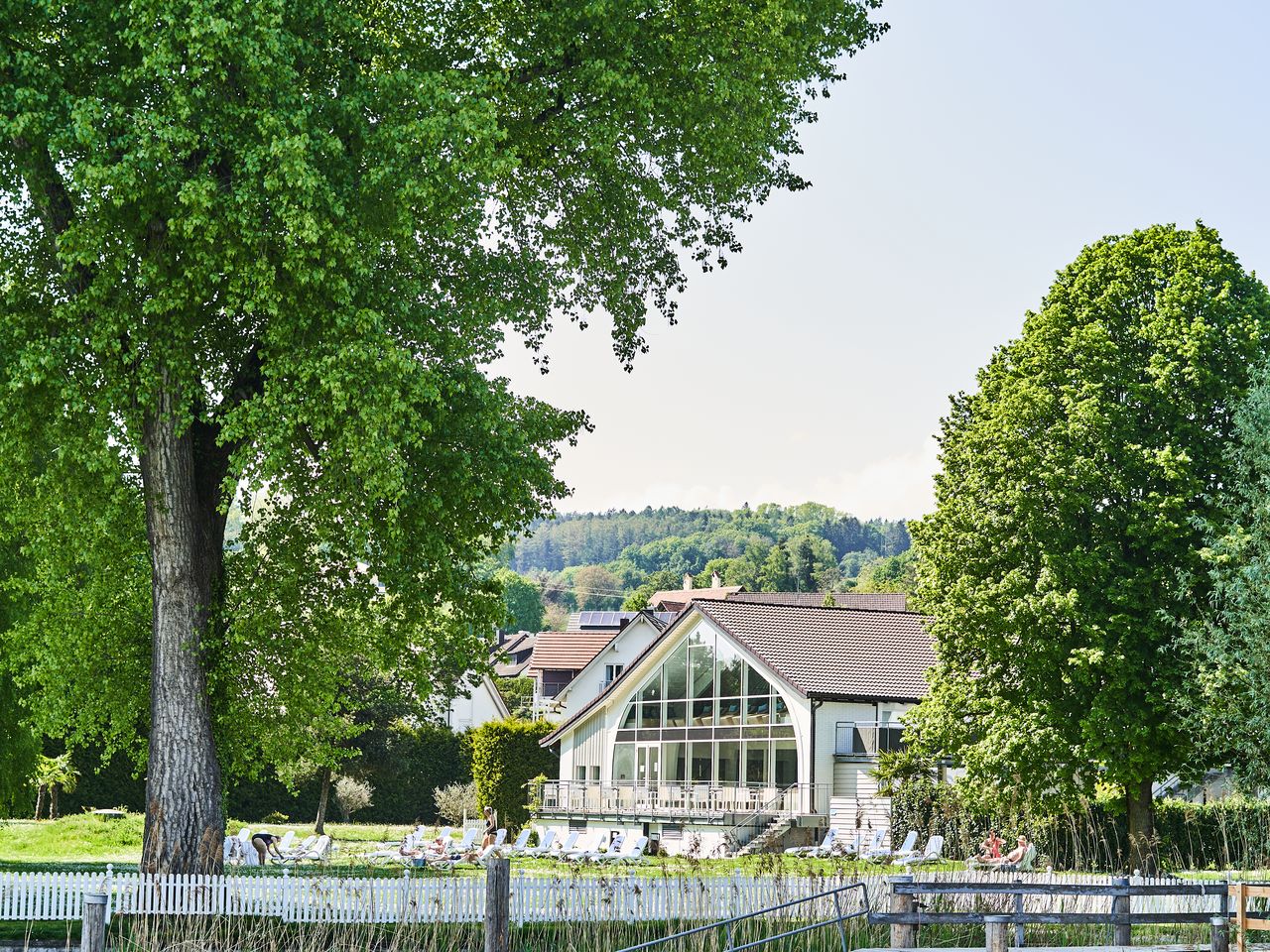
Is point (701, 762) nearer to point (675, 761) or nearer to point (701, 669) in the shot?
point (675, 761)

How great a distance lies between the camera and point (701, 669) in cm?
4381

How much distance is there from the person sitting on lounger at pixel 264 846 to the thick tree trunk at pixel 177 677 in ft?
40.0

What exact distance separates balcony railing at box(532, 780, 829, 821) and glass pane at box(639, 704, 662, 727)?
76.3 inches

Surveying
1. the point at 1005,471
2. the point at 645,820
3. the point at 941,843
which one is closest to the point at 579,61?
the point at 1005,471

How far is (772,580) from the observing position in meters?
120

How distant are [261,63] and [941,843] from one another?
74.3 feet

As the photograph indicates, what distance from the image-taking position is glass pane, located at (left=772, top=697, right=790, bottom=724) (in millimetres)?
40344

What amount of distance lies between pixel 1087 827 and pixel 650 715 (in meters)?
19.2

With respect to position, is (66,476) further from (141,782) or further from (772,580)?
(772,580)

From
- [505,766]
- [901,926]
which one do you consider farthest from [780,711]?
[901,926]

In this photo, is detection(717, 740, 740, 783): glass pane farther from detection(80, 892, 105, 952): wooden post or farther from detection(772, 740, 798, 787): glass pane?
detection(80, 892, 105, 952): wooden post

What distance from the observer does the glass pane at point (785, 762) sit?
131 feet

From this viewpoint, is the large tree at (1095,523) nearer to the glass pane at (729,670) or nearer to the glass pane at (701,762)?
the glass pane at (729,670)

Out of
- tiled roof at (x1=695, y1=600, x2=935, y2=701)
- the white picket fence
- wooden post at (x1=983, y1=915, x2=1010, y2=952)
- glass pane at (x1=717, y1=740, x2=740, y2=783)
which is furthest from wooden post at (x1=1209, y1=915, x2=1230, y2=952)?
glass pane at (x1=717, y1=740, x2=740, y2=783)
